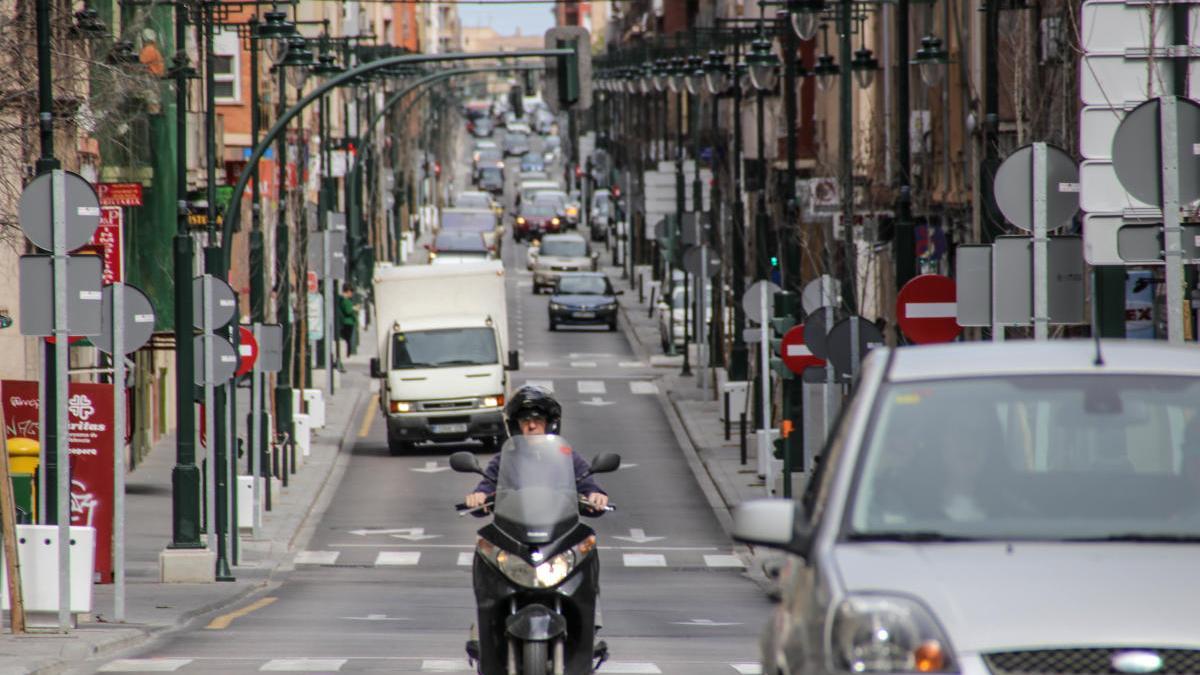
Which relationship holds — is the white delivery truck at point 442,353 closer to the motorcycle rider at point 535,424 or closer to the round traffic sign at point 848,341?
the round traffic sign at point 848,341

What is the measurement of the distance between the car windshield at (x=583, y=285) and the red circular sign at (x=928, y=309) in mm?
52070

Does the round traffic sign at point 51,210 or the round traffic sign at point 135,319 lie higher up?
the round traffic sign at point 51,210

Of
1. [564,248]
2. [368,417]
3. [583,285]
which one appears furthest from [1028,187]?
[564,248]

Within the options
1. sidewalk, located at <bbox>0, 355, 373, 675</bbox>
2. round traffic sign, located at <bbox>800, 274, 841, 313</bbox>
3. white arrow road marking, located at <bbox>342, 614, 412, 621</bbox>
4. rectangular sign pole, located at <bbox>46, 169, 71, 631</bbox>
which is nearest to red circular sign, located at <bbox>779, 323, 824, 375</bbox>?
round traffic sign, located at <bbox>800, 274, 841, 313</bbox>

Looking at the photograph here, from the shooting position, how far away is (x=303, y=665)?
16.4 meters

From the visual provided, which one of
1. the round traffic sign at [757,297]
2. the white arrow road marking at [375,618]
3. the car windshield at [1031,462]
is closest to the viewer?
the car windshield at [1031,462]

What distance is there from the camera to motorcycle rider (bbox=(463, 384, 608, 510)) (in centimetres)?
1276

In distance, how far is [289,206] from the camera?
5109 centimetres

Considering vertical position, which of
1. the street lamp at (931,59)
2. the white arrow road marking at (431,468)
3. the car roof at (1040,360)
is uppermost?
the street lamp at (931,59)

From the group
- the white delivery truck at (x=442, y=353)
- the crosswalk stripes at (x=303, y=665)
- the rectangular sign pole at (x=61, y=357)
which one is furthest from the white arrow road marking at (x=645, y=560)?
the crosswalk stripes at (x=303, y=665)

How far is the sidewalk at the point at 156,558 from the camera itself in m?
18.2

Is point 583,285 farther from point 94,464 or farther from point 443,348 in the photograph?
point 94,464

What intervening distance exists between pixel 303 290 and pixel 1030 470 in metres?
41.6

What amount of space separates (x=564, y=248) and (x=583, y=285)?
12.3 metres
